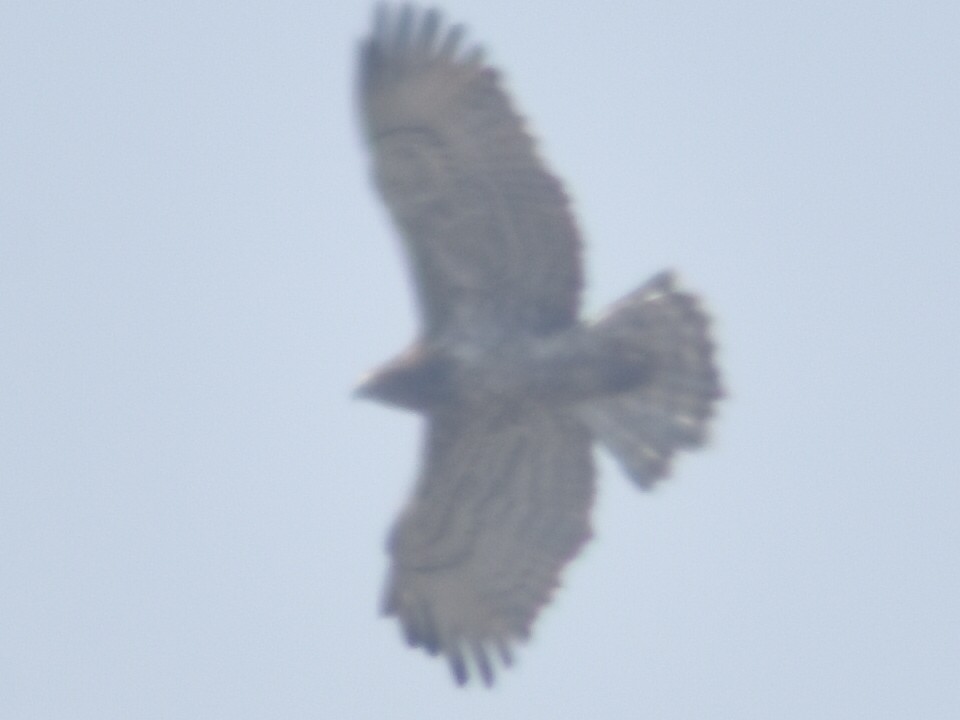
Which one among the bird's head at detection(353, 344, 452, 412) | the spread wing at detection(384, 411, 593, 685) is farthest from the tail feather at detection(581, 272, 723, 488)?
the bird's head at detection(353, 344, 452, 412)

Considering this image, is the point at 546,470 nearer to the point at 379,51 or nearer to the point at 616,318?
the point at 616,318

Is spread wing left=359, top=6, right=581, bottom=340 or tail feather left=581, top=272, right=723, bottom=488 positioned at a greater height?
spread wing left=359, top=6, right=581, bottom=340

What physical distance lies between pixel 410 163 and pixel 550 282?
37.5 inches

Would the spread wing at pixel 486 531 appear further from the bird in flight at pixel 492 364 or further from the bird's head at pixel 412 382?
the bird's head at pixel 412 382

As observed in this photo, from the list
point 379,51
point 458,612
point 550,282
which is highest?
point 379,51

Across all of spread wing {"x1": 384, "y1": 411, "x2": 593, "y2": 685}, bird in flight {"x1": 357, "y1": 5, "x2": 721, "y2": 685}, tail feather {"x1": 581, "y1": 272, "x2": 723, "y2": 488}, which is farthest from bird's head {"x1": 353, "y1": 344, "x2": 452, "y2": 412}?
tail feather {"x1": 581, "y1": 272, "x2": 723, "y2": 488}

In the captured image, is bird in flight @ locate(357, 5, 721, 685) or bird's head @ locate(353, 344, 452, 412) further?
bird's head @ locate(353, 344, 452, 412)

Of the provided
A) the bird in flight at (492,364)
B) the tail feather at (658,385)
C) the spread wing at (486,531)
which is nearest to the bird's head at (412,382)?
the bird in flight at (492,364)

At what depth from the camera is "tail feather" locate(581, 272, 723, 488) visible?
1575 centimetres

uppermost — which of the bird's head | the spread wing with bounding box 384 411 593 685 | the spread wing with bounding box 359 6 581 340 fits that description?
the spread wing with bounding box 359 6 581 340

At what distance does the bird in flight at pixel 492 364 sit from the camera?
1531 centimetres

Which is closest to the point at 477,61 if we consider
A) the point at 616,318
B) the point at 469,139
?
the point at 469,139

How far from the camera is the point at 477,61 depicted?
601 inches

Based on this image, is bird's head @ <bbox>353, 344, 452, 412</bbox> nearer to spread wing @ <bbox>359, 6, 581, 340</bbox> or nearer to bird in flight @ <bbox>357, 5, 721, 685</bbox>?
bird in flight @ <bbox>357, 5, 721, 685</bbox>
